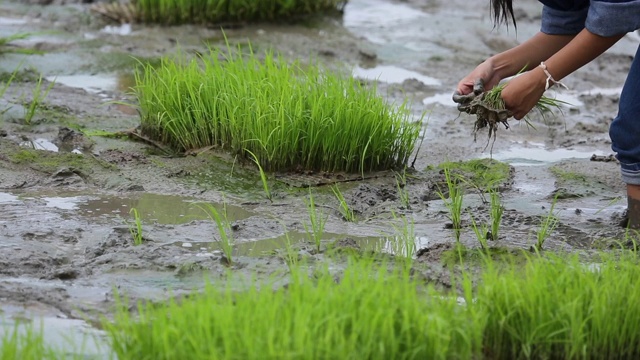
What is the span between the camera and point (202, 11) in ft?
Answer: 24.7

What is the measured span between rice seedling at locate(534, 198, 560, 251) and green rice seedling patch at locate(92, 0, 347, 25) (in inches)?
164

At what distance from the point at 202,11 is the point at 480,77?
411cm

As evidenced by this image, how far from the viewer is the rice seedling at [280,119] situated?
434 cm

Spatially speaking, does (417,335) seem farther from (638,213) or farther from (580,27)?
(580,27)

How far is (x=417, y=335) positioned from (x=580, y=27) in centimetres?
187

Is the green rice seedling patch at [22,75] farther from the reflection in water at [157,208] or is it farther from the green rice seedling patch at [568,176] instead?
the green rice seedling patch at [568,176]

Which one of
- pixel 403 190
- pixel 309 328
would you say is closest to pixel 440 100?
pixel 403 190

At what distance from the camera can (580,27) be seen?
3.86m

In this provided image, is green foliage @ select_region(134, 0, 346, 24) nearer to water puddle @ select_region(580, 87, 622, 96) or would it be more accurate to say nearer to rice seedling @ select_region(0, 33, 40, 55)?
rice seedling @ select_region(0, 33, 40, 55)

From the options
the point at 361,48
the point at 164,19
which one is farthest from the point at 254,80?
the point at 164,19

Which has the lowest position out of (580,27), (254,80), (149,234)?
(149,234)

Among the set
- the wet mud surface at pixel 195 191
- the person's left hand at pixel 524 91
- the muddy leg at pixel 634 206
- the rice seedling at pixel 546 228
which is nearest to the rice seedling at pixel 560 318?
the wet mud surface at pixel 195 191

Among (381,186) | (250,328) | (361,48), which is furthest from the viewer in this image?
(361,48)

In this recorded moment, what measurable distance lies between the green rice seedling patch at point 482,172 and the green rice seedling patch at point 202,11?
132 inches
